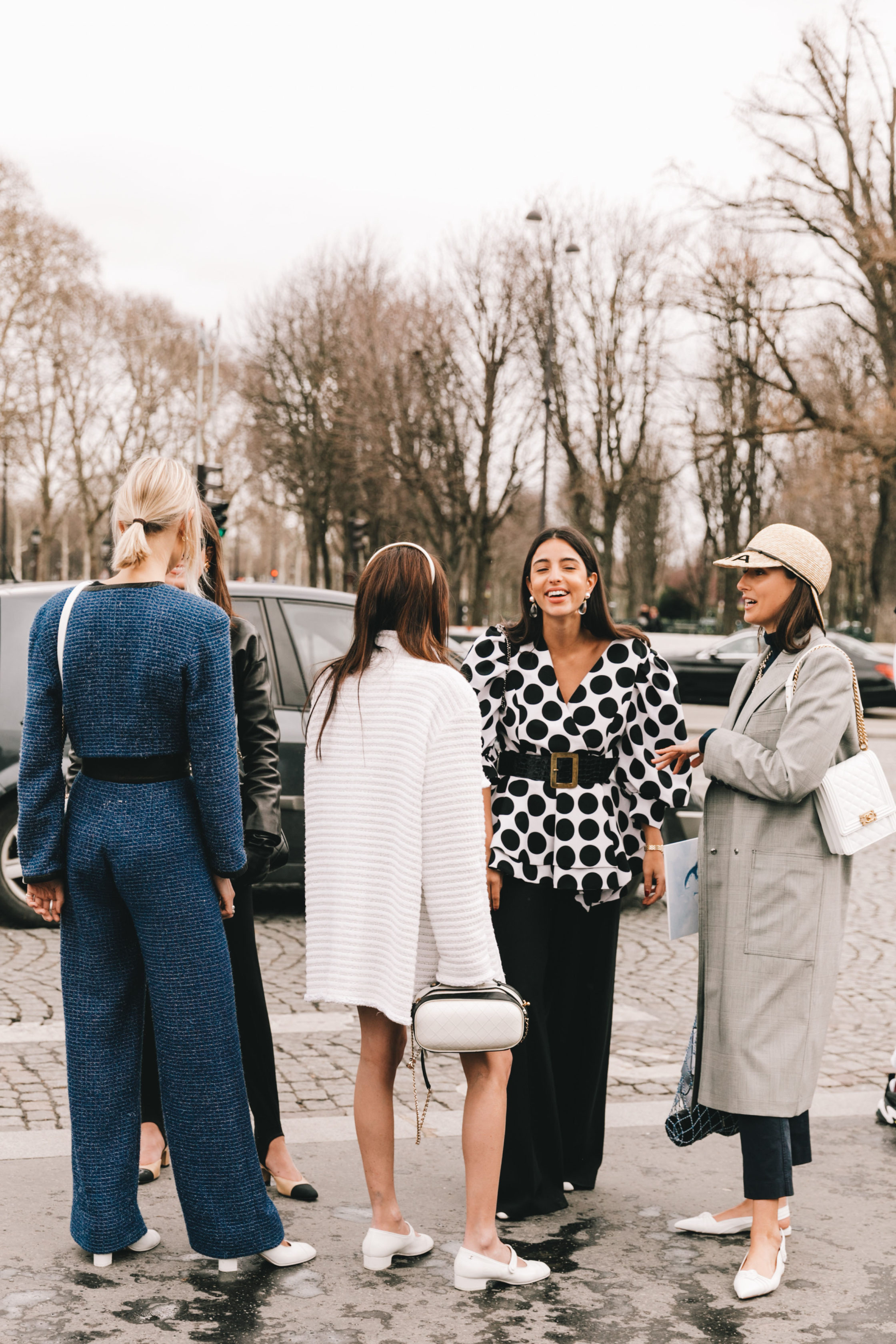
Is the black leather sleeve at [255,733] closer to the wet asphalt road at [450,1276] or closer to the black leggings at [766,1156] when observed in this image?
the wet asphalt road at [450,1276]

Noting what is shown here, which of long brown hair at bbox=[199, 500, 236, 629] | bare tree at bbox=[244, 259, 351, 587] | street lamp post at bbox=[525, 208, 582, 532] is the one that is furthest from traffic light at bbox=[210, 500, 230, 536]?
bare tree at bbox=[244, 259, 351, 587]

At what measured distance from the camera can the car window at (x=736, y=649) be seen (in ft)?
77.7

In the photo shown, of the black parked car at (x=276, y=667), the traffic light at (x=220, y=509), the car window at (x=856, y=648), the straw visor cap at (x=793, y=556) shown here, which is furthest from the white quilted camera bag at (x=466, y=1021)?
the car window at (x=856, y=648)

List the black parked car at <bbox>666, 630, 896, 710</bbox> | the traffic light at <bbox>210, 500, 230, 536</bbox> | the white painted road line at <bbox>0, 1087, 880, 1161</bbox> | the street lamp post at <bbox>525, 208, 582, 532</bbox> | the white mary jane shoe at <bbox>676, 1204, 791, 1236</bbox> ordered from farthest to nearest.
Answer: the street lamp post at <bbox>525, 208, 582, 532</bbox> < the black parked car at <bbox>666, 630, 896, 710</bbox> < the traffic light at <bbox>210, 500, 230, 536</bbox> < the white painted road line at <bbox>0, 1087, 880, 1161</bbox> < the white mary jane shoe at <bbox>676, 1204, 791, 1236</bbox>

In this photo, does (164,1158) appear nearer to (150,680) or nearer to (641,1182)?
(641,1182)

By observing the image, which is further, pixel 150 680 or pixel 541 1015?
pixel 541 1015

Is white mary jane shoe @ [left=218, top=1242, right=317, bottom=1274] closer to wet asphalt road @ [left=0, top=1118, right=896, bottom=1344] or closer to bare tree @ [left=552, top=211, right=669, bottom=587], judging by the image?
wet asphalt road @ [left=0, top=1118, right=896, bottom=1344]

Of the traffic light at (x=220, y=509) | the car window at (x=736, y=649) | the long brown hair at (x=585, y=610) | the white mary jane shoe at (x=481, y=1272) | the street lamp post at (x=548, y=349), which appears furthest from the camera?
the street lamp post at (x=548, y=349)

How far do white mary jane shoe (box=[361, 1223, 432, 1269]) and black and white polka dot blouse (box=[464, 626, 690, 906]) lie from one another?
0.95m

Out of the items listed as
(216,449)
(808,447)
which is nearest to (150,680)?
(808,447)

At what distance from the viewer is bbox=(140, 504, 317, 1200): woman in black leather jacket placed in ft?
12.1

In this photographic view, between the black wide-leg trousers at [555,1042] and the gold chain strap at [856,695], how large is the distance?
0.80 m

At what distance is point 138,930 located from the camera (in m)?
3.13

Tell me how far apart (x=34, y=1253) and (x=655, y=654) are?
2.22 m
